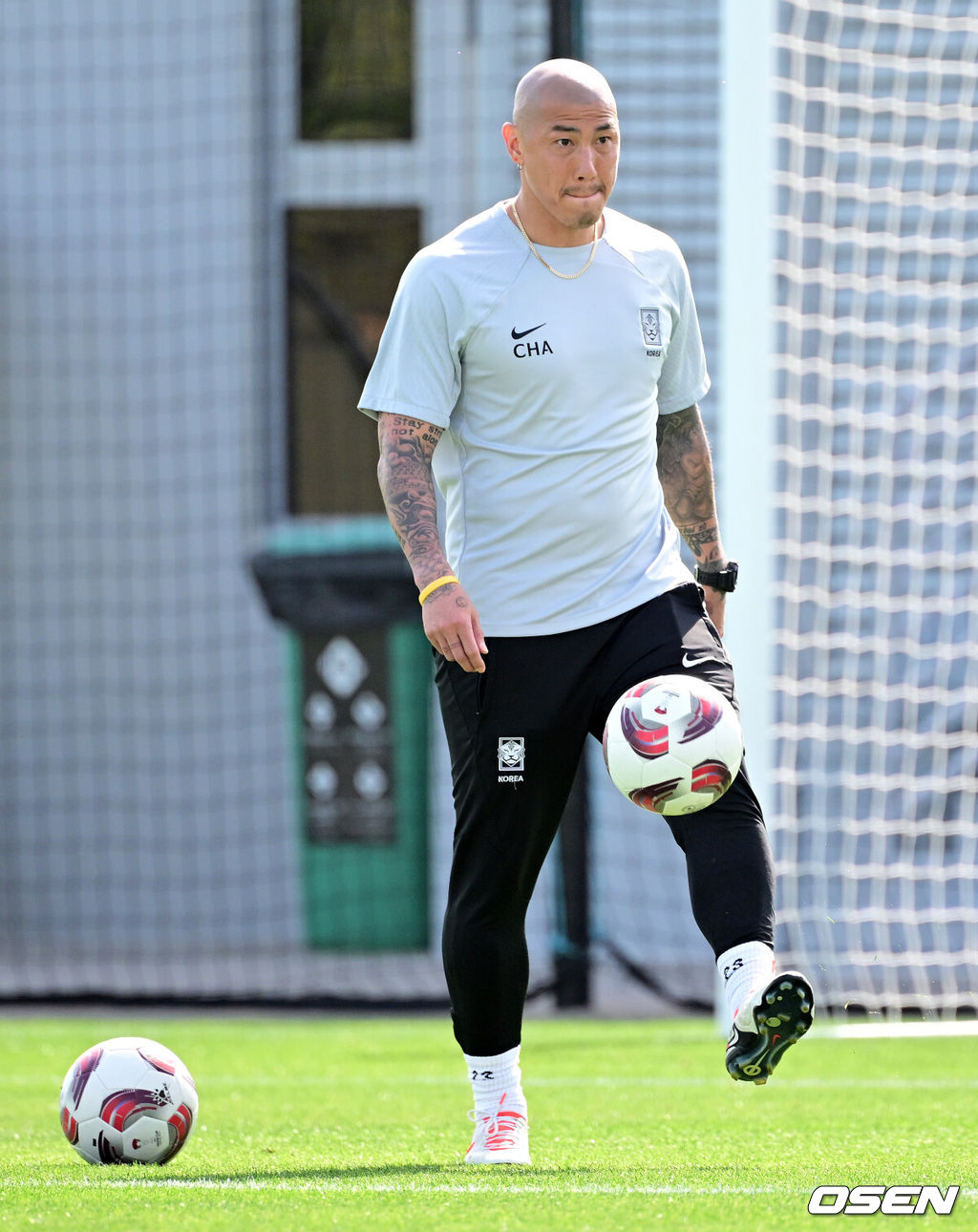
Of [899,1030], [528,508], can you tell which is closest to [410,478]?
[528,508]

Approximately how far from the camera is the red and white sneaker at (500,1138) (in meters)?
3.51

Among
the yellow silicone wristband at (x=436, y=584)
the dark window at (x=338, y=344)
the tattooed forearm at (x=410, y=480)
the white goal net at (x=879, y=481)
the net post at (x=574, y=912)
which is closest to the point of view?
the yellow silicone wristband at (x=436, y=584)

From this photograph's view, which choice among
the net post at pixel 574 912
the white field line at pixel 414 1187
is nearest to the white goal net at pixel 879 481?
the net post at pixel 574 912

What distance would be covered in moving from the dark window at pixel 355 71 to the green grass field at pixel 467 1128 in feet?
17.5

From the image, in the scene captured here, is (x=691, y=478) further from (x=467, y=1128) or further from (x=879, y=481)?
(x=879, y=481)

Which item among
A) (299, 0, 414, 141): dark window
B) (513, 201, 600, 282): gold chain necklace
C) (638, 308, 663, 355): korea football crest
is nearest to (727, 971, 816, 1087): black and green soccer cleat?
(638, 308, 663, 355): korea football crest

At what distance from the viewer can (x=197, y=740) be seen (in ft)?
34.1

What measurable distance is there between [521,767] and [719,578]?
0.70 metres

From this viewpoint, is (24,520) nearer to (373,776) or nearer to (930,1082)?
(373,776)

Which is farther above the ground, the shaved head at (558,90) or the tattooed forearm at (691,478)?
the shaved head at (558,90)

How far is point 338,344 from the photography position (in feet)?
33.5
